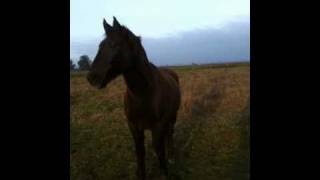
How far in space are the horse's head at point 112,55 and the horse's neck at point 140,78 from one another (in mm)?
200

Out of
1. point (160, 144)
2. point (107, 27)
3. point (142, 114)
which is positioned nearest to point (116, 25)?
point (107, 27)

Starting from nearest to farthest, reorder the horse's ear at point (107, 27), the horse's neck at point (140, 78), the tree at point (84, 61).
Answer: the horse's ear at point (107, 27), the horse's neck at point (140, 78), the tree at point (84, 61)

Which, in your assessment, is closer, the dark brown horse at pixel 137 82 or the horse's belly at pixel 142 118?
the dark brown horse at pixel 137 82

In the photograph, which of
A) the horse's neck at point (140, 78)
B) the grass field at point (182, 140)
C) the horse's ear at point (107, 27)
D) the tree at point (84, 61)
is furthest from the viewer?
the tree at point (84, 61)

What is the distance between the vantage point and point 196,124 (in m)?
11.2

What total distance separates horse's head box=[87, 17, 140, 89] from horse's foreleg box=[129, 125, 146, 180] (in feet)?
3.23

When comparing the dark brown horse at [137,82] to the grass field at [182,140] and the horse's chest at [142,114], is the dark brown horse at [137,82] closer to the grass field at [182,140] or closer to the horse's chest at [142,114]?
the horse's chest at [142,114]

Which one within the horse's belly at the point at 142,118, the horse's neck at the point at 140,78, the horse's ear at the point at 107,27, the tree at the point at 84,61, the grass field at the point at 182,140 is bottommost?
the grass field at the point at 182,140

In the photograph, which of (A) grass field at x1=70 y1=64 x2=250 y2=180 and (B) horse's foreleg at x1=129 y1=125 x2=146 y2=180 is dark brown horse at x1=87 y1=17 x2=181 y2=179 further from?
(A) grass field at x1=70 y1=64 x2=250 y2=180

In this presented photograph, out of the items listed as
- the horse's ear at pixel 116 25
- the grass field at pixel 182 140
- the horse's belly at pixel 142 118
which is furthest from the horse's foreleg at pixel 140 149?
the horse's ear at pixel 116 25

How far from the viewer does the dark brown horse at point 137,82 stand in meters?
5.59

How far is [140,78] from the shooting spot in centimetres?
625

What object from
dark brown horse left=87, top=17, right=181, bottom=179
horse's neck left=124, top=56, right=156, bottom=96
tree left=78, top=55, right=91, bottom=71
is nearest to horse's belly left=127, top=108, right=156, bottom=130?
dark brown horse left=87, top=17, right=181, bottom=179
